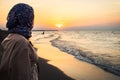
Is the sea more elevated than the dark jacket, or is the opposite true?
the dark jacket

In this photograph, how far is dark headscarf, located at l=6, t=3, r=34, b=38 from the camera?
235 cm

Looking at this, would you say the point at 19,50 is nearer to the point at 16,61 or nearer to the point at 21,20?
the point at 16,61

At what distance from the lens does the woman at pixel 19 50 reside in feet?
6.88

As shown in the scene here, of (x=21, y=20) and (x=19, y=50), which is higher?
(x=21, y=20)

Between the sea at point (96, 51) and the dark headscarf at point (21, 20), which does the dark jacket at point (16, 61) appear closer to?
the dark headscarf at point (21, 20)

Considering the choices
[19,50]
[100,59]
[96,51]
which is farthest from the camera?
[96,51]

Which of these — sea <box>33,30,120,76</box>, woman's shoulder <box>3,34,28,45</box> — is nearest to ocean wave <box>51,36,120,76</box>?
sea <box>33,30,120,76</box>

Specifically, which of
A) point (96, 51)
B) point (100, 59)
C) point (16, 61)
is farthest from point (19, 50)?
point (96, 51)

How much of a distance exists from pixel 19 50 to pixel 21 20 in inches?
16.3

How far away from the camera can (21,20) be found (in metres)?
2.35

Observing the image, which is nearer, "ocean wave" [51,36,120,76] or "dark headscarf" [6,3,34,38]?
"dark headscarf" [6,3,34,38]

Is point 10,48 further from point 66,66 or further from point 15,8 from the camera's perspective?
point 66,66

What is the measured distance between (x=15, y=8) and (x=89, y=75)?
9798mm

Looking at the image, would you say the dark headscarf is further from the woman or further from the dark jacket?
the dark jacket
